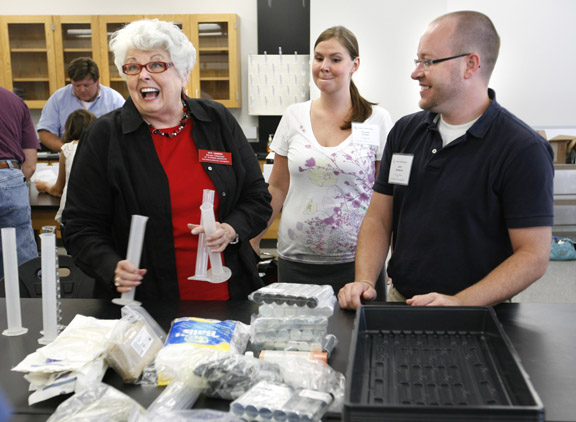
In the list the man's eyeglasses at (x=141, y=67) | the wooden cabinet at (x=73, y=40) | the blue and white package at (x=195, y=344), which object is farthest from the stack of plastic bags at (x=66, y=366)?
the wooden cabinet at (x=73, y=40)

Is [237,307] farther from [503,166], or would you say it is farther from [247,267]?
[503,166]

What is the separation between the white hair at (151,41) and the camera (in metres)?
1.74

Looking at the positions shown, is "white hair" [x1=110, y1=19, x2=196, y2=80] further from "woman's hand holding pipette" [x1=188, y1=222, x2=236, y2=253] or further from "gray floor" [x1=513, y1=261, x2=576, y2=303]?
"gray floor" [x1=513, y1=261, x2=576, y2=303]

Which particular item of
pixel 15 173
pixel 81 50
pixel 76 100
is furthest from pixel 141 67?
pixel 81 50

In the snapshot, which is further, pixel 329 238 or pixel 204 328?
pixel 329 238

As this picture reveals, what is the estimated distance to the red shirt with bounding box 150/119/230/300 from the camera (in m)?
1.75

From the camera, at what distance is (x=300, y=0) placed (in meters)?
6.77

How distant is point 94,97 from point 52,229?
12.1ft

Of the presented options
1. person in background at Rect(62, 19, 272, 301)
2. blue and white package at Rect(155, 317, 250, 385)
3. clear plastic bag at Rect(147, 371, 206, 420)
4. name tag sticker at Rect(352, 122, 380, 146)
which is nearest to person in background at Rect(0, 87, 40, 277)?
person in background at Rect(62, 19, 272, 301)

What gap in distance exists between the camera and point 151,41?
174 cm

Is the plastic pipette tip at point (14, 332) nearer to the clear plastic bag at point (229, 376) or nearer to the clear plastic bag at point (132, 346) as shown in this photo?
the clear plastic bag at point (132, 346)

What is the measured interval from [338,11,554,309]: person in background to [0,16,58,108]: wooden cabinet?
6319 millimetres

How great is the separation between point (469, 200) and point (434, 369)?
72 centimetres

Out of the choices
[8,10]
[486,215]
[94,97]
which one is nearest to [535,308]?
[486,215]
